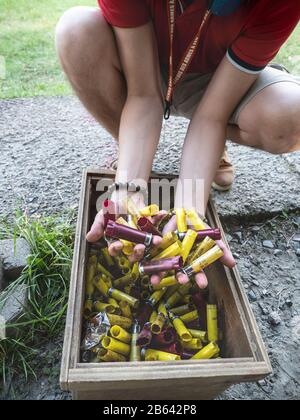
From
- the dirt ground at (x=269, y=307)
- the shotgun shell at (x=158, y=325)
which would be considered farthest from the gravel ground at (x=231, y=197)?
the shotgun shell at (x=158, y=325)

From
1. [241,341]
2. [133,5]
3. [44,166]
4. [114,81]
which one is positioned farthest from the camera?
[44,166]

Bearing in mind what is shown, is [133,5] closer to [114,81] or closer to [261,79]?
[114,81]

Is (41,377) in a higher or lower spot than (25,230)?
lower

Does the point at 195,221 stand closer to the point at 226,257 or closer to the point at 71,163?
the point at 226,257

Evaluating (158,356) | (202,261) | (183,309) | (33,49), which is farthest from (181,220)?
(33,49)

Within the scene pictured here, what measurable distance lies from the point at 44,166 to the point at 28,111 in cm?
63

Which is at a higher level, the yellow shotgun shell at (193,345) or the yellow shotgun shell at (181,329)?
the yellow shotgun shell at (181,329)

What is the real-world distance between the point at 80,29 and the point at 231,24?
0.49 m

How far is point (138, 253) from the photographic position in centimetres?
102

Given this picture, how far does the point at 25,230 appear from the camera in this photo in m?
1.49

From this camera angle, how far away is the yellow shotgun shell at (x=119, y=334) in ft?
3.40

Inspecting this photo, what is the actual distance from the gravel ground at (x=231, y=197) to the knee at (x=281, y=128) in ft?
1.30

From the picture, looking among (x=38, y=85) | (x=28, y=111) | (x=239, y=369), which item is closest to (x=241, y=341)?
(x=239, y=369)

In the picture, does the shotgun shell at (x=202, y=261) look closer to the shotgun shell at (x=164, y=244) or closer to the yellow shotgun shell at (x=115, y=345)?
the shotgun shell at (x=164, y=244)
